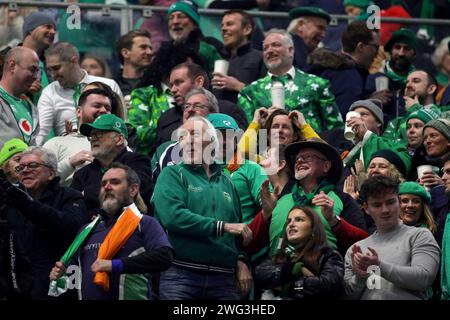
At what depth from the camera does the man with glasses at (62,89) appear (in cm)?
1912

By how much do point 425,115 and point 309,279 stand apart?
4.01 m

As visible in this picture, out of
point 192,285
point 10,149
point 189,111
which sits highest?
point 189,111

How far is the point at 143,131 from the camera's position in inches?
749

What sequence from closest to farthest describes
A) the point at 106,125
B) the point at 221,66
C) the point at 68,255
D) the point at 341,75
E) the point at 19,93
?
the point at 68,255 → the point at 106,125 → the point at 19,93 → the point at 221,66 → the point at 341,75

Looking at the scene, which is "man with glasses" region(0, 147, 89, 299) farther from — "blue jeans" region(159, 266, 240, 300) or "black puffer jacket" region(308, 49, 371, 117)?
"black puffer jacket" region(308, 49, 371, 117)

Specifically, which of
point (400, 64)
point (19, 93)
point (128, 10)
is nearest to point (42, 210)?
point (19, 93)

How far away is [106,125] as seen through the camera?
1722 cm

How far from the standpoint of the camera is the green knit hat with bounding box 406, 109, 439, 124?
61.6ft

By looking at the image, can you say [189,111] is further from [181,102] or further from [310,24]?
[310,24]

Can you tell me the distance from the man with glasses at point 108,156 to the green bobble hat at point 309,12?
16.6 feet

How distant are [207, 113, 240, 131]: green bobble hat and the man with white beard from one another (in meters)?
1.32

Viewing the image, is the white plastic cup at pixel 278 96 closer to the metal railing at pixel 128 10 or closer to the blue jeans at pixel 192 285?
the blue jeans at pixel 192 285

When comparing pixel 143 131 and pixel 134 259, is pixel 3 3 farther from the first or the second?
pixel 134 259
